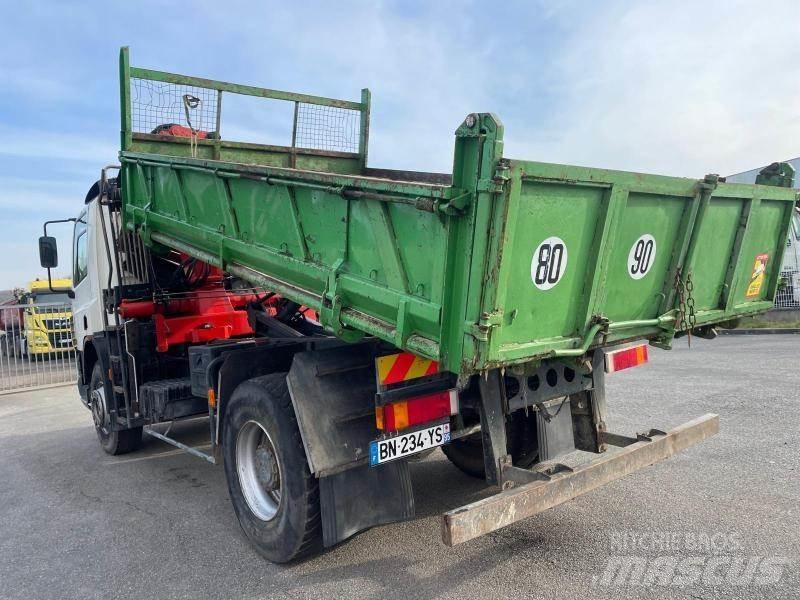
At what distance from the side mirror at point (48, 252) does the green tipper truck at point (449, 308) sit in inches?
93.1

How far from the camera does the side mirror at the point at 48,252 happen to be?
7008 millimetres

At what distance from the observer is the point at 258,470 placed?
164 inches

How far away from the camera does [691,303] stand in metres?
3.86

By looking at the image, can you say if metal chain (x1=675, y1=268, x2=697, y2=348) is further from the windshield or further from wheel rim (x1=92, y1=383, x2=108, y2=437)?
the windshield

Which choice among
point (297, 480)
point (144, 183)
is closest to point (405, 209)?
point (297, 480)

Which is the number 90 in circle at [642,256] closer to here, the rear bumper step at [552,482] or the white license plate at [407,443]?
the rear bumper step at [552,482]

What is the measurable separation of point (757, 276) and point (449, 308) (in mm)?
2781

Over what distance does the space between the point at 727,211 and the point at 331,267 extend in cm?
251

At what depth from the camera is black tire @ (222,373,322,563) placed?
11.9 ft

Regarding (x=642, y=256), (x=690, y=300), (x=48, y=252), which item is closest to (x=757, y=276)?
(x=690, y=300)

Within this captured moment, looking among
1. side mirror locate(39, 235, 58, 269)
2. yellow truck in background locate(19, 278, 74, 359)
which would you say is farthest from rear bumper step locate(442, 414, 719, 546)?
yellow truck in background locate(19, 278, 74, 359)

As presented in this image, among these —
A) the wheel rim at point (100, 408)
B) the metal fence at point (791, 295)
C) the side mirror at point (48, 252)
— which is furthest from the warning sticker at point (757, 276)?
the metal fence at point (791, 295)

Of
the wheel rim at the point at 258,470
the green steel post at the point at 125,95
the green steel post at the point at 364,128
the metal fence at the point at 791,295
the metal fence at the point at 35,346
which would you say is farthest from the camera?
the metal fence at the point at 791,295

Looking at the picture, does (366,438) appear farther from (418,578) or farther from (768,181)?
(768,181)
